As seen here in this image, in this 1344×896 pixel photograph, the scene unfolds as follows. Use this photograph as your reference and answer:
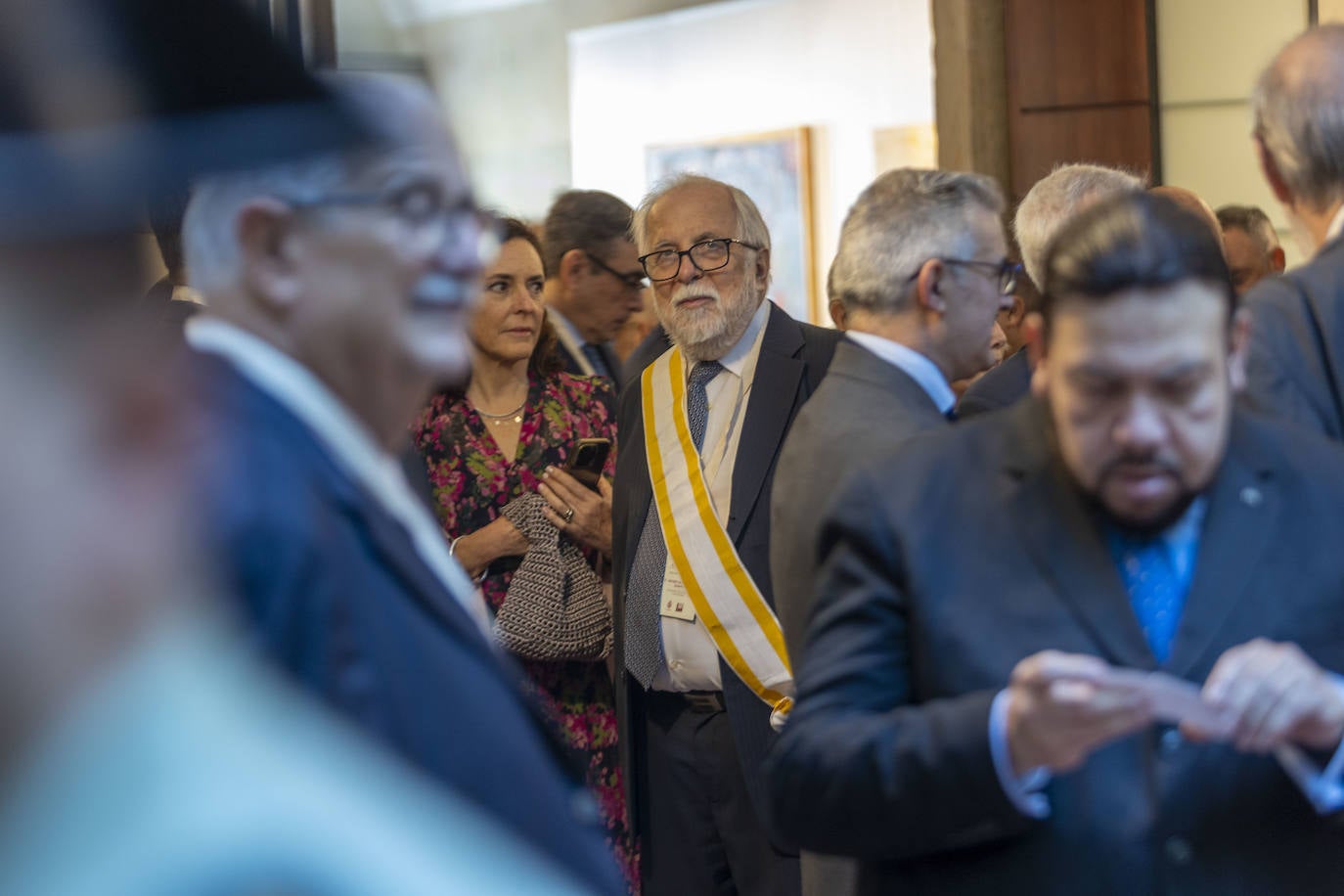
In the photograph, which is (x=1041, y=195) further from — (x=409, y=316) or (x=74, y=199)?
(x=74, y=199)

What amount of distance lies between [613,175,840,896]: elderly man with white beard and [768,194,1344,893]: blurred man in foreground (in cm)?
135

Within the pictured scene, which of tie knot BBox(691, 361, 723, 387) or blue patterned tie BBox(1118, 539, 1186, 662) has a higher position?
tie knot BBox(691, 361, 723, 387)

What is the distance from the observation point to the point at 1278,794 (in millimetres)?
1551

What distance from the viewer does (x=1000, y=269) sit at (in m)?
2.33

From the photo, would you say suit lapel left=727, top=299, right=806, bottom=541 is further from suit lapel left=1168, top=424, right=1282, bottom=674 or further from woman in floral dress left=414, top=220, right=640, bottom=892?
suit lapel left=1168, top=424, right=1282, bottom=674

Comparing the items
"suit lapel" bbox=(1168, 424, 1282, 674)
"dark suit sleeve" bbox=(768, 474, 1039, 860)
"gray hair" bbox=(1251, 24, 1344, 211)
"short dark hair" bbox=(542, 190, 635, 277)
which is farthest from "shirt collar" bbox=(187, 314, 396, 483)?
"short dark hair" bbox=(542, 190, 635, 277)

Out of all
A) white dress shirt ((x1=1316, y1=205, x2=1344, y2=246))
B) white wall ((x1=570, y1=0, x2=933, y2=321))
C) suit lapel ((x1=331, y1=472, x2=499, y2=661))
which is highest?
white wall ((x1=570, y1=0, x2=933, y2=321))

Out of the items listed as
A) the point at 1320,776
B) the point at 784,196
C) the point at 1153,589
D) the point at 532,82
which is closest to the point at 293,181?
the point at 1153,589

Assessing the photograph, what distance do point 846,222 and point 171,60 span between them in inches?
70.4

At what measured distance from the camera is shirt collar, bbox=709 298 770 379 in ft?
11.0

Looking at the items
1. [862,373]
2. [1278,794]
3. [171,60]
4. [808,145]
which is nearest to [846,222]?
[862,373]

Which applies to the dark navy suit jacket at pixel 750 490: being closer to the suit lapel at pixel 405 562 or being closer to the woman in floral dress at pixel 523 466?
the woman in floral dress at pixel 523 466

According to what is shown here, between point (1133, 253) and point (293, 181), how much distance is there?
915 mm

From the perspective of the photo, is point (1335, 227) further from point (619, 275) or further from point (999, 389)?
point (619, 275)
